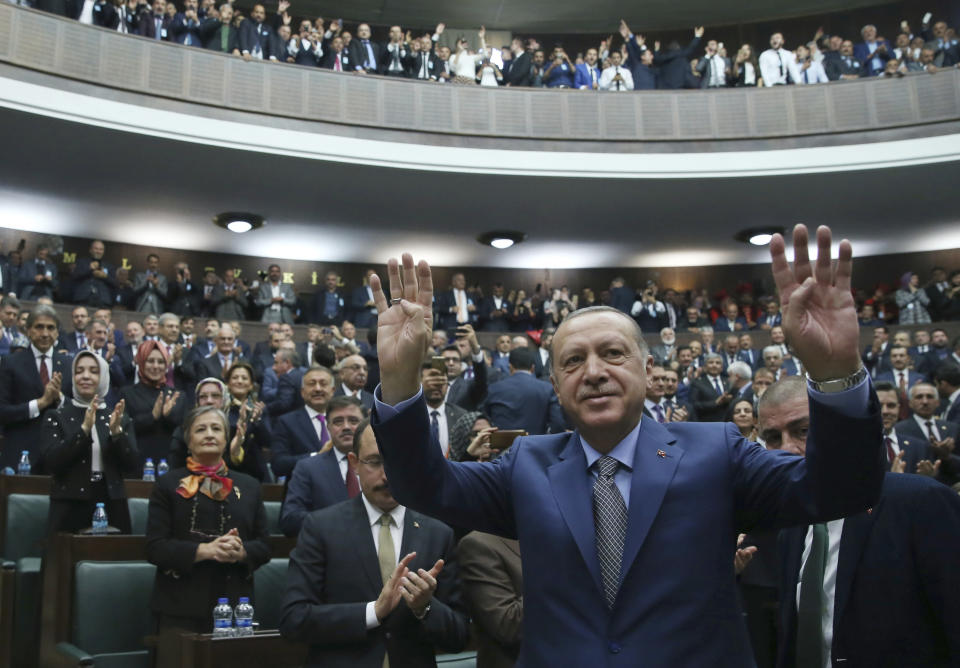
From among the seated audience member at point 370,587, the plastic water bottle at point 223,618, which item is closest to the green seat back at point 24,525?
the plastic water bottle at point 223,618

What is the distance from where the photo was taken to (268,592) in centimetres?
367

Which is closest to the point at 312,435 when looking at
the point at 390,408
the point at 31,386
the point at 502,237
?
the point at 31,386

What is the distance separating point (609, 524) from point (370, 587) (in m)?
1.48

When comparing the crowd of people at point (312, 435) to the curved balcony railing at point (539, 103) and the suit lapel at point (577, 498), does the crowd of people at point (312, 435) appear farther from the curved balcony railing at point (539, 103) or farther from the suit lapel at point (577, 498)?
the curved balcony railing at point (539, 103)

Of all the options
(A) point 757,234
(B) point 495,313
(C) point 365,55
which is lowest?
(B) point 495,313

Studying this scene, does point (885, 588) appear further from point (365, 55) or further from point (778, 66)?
point (778, 66)

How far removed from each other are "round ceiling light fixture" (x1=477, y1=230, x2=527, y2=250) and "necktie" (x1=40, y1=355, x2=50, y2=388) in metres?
7.57

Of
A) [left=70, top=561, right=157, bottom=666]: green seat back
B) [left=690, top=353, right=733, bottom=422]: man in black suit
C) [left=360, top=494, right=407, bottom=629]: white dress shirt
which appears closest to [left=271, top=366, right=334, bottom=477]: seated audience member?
[left=70, top=561, right=157, bottom=666]: green seat back

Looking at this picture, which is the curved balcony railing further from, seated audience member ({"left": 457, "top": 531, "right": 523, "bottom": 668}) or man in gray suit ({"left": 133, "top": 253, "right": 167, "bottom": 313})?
seated audience member ({"left": 457, "top": 531, "right": 523, "bottom": 668})

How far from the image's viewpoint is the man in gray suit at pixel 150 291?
10.4 metres

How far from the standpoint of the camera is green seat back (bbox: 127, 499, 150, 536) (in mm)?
4508

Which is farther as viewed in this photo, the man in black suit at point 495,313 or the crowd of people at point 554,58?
the man in black suit at point 495,313

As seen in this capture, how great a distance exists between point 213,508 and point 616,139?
863 cm

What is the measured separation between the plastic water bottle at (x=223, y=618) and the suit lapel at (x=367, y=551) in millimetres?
481
